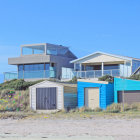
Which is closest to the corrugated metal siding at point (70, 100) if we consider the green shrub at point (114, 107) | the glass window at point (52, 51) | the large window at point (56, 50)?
the green shrub at point (114, 107)

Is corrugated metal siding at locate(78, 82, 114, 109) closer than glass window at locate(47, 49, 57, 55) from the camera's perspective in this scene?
Yes

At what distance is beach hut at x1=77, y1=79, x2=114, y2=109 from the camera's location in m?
24.2

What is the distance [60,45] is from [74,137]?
31697 mm

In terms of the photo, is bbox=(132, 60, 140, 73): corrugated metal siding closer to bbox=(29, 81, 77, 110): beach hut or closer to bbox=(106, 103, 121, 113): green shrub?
bbox=(29, 81, 77, 110): beach hut

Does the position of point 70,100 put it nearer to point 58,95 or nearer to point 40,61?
point 58,95

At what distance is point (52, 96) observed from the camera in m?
25.0

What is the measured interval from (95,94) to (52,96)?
3.30m

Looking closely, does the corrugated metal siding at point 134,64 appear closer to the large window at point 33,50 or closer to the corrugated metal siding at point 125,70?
the corrugated metal siding at point 125,70

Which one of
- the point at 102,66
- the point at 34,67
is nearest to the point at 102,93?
the point at 102,66

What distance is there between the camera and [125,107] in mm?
22984

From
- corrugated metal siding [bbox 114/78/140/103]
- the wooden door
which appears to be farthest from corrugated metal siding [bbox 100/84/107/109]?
corrugated metal siding [bbox 114/78/140/103]

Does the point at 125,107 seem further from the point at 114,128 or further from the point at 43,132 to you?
the point at 43,132

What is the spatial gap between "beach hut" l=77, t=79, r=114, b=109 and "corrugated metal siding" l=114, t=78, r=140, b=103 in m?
0.31

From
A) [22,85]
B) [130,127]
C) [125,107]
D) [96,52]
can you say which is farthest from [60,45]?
[130,127]
